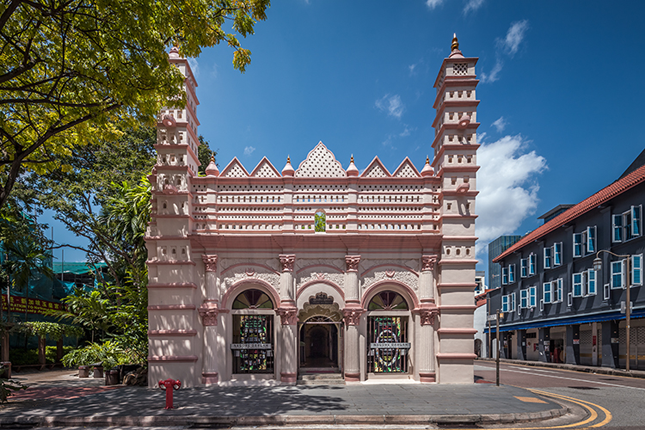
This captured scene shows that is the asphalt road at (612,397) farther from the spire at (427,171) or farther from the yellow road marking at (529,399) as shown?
the spire at (427,171)

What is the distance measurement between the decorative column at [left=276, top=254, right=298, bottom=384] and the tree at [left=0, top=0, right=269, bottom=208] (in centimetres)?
617

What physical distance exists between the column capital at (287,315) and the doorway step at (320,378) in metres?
1.94

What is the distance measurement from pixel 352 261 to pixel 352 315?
177 cm

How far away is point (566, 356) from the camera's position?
27.9m

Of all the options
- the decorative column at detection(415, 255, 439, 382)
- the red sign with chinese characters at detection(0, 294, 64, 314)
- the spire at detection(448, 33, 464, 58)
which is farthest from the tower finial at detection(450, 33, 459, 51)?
the red sign with chinese characters at detection(0, 294, 64, 314)

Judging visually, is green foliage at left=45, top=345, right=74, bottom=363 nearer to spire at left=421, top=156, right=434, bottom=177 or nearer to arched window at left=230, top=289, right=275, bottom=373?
arched window at left=230, top=289, right=275, bottom=373

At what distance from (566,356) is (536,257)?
7.71 meters

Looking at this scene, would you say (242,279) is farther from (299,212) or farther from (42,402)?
(42,402)

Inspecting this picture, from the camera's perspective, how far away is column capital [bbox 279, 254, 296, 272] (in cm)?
1384

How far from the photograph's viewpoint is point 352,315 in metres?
13.6

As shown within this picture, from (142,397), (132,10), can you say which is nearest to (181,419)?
(142,397)

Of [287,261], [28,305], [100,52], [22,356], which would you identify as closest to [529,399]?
[287,261]

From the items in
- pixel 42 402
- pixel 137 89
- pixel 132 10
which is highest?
pixel 132 10

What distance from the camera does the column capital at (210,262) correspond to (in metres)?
13.8
